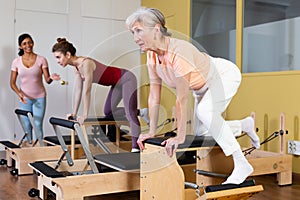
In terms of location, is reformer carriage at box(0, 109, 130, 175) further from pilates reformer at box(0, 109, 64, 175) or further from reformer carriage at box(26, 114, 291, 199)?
reformer carriage at box(26, 114, 291, 199)

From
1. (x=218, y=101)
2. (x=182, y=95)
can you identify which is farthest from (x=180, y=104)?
(x=218, y=101)

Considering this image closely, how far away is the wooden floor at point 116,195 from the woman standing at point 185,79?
0.56 meters

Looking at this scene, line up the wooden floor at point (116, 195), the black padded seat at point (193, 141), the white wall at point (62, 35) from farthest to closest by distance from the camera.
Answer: the white wall at point (62, 35) < the wooden floor at point (116, 195) < the black padded seat at point (193, 141)

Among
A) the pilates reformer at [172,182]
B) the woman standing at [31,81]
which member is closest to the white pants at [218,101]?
the pilates reformer at [172,182]

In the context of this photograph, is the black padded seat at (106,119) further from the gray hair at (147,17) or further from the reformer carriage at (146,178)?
the gray hair at (147,17)

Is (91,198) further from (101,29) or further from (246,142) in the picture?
(101,29)

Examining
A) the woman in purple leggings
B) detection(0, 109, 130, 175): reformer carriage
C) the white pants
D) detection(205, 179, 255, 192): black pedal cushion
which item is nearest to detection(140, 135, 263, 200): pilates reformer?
detection(205, 179, 255, 192): black pedal cushion

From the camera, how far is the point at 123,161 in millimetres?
2395

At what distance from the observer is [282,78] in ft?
10.5

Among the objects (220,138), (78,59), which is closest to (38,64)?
(78,59)

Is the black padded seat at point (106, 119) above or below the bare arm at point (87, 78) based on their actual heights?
below

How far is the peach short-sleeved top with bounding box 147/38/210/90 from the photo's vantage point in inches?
76.4

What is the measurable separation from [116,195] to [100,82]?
3.43 ft

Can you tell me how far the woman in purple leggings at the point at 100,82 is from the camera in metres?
2.85
